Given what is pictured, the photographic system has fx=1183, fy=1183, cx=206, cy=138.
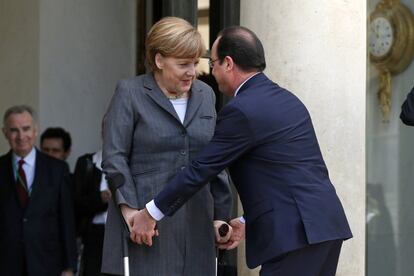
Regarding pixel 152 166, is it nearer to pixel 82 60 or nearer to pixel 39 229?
pixel 39 229

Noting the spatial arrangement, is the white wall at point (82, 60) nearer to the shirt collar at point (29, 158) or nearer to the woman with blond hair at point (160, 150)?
the shirt collar at point (29, 158)

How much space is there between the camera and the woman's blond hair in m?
5.79

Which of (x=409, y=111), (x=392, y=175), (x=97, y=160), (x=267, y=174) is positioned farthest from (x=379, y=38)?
(x=267, y=174)

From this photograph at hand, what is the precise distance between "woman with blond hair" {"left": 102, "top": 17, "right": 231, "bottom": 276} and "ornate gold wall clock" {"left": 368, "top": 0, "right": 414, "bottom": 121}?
4.08 meters

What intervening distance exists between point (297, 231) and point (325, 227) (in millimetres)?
135

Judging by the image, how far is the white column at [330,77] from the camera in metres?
6.88

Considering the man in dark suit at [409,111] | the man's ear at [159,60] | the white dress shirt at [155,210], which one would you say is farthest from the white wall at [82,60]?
the white dress shirt at [155,210]

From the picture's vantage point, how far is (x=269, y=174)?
5309mm

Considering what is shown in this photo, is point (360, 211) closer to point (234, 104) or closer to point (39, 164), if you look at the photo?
point (234, 104)

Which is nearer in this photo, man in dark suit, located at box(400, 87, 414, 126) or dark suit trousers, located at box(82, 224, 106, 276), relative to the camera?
man in dark suit, located at box(400, 87, 414, 126)

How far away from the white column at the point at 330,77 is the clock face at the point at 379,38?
109 inches

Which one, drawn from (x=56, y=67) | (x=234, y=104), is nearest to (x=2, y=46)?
(x=56, y=67)

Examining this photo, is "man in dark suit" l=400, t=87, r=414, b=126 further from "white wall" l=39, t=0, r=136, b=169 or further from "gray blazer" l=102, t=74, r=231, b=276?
"white wall" l=39, t=0, r=136, b=169

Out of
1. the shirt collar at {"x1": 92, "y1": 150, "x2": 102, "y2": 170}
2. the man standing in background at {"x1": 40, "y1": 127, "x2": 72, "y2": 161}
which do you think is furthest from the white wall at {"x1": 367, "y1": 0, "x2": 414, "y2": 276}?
the man standing in background at {"x1": 40, "y1": 127, "x2": 72, "y2": 161}
